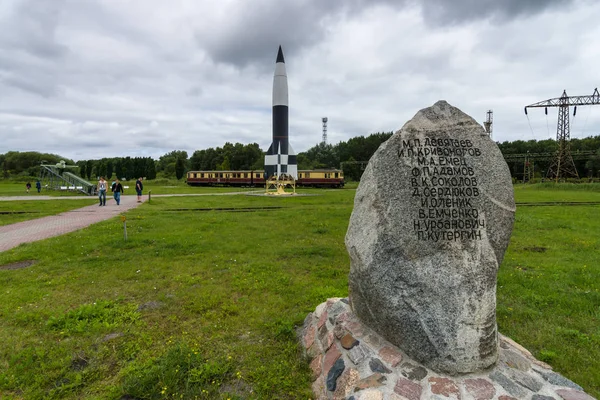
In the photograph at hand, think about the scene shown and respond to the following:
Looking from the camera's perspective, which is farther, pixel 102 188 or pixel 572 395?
pixel 102 188

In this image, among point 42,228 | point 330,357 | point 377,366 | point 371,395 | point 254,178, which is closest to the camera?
point 371,395

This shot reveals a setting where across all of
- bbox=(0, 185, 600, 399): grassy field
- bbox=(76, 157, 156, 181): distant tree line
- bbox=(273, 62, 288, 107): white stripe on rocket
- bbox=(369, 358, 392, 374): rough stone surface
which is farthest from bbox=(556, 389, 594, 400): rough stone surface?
bbox=(76, 157, 156, 181): distant tree line

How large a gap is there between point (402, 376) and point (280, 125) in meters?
33.9

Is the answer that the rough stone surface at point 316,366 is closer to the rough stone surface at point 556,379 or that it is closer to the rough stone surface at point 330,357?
the rough stone surface at point 330,357

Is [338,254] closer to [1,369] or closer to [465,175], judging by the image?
[465,175]

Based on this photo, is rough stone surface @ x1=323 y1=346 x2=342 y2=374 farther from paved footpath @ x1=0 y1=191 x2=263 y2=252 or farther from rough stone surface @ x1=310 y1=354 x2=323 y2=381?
paved footpath @ x1=0 y1=191 x2=263 y2=252

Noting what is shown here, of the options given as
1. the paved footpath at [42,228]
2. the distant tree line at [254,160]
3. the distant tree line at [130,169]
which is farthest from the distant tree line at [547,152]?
the distant tree line at [130,169]

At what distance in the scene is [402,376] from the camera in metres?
3.19

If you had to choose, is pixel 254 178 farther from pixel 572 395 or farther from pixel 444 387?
pixel 572 395

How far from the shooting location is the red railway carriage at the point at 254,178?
1779 inches

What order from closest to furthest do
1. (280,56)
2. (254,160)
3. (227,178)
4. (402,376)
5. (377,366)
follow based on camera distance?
(402,376), (377,366), (280,56), (227,178), (254,160)

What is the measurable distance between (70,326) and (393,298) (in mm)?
4187

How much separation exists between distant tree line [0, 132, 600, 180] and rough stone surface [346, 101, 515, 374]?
5913 cm

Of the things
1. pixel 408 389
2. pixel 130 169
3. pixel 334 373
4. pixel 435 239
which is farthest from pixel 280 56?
pixel 130 169
